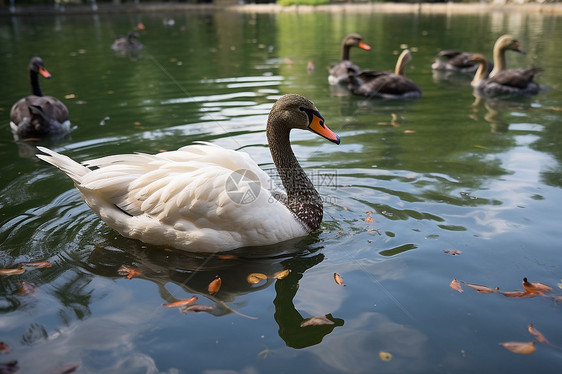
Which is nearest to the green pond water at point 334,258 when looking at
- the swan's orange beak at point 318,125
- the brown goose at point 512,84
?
the brown goose at point 512,84

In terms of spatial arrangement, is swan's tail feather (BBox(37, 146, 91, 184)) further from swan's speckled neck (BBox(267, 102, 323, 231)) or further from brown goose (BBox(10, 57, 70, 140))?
brown goose (BBox(10, 57, 70, 140))

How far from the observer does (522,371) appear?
3.13 metres

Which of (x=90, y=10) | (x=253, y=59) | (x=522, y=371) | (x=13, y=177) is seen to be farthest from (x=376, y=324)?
(x=90, y=10)

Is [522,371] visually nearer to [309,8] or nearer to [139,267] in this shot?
[139,267]

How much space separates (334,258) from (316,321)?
36.7 inches

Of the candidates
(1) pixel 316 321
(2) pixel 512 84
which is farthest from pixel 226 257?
(2) pixel 512 84

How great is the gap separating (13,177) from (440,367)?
5.56 meters

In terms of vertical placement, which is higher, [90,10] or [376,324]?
[90,10]

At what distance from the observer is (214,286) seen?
411cm

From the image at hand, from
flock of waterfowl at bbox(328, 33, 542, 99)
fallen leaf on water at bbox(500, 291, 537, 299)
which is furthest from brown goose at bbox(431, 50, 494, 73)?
fallen leaf on water at bbox(500, 291, 537, 299)

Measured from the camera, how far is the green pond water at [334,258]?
11.0ft

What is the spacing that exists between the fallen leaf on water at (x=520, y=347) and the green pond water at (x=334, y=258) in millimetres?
46

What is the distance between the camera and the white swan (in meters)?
4.35

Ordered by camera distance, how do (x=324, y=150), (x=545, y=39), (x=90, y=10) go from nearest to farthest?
1. (x=324, y=150)
2. (x=545, y=39)
3. (x=90, y=10)
